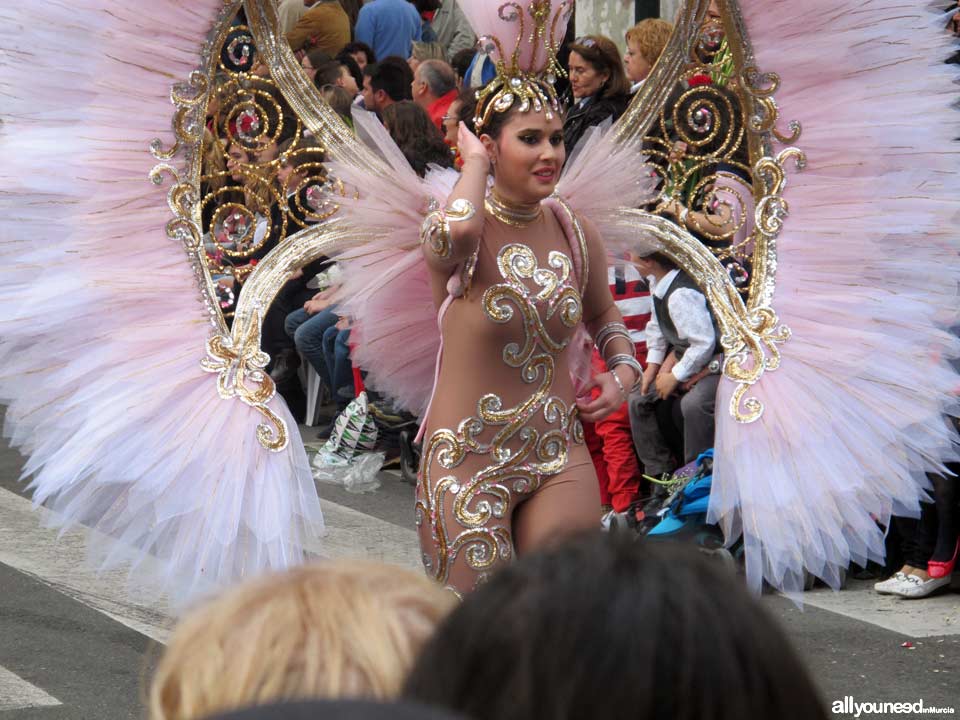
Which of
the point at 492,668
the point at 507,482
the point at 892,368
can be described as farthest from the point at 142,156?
the point at 492,668

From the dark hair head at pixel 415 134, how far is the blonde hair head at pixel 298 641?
17.1 feet

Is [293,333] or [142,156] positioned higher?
[142,156]

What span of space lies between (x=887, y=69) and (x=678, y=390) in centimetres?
276

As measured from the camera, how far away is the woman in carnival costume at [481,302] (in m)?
3.98

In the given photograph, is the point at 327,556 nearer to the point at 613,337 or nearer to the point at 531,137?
the point at 613,337

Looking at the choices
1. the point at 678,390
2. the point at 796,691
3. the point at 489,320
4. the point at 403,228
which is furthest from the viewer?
the point at 678,390

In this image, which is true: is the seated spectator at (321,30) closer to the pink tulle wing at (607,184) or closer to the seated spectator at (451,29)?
the seated spectator at (451,29)

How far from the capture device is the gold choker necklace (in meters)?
4.05

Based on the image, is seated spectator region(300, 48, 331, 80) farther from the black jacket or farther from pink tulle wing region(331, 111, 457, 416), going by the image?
pink tulle wing region(331, 111, 457, 416)

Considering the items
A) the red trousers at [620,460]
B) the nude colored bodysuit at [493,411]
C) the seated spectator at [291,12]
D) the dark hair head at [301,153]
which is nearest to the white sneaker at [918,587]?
the red trousers at [620,460]

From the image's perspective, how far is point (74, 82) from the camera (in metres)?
4.03

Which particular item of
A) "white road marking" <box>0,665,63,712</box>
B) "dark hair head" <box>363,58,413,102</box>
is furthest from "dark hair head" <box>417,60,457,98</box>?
"white road marking" <box>0,665,63,712</box>

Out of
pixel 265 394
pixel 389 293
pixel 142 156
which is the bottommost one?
pixel 265 394

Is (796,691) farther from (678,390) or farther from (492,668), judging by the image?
(678,390)
